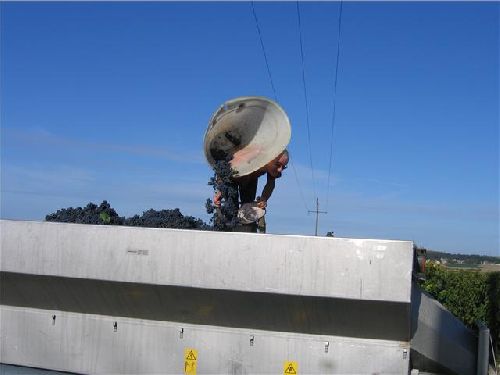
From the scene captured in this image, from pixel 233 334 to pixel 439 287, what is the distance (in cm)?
642

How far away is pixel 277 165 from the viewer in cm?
786

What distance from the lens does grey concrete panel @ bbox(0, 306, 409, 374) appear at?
17.7ft

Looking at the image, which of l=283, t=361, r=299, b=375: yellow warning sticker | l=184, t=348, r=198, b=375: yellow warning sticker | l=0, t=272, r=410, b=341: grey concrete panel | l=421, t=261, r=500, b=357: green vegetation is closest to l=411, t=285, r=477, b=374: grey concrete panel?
A: l=0, t=272, r=410, b=341: grey concrete panel

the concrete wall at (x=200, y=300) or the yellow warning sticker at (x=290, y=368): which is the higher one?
the concrete wall at (x=200, y=300)

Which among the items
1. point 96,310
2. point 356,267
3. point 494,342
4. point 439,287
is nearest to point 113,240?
point 96,310

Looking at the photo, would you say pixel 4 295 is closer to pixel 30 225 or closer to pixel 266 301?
pixel 30 225

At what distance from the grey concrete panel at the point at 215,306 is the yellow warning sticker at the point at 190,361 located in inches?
11.8

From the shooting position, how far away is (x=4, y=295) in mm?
6477

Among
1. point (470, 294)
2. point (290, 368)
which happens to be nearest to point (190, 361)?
point (290, 368)

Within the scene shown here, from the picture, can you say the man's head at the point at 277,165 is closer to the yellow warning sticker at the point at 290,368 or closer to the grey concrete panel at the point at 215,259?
the grey concrete panel at the point at 215,259

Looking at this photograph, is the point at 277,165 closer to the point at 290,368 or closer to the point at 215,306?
the point at 215,306

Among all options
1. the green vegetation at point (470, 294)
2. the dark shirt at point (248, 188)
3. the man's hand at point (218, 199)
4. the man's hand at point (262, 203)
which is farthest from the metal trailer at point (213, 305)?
the green vegetation at point (470, 294)

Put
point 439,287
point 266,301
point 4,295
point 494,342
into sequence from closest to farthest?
point 266,301 → point 4,295 → point 494,342 → point 439,287

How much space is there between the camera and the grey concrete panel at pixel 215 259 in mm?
5117
